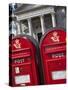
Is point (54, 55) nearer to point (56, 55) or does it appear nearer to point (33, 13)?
point (56, 55)

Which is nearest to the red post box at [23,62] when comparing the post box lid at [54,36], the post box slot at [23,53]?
the post box slot at [23,53]

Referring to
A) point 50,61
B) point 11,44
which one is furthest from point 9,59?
point 50,61

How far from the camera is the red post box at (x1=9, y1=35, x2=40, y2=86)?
2529 millimetres

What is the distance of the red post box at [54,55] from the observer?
2.56 m

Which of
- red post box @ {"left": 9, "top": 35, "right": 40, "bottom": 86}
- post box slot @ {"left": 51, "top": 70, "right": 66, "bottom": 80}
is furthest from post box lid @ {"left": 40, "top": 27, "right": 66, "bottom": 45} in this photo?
post box slot @ {"left": 51, "top": 70, "right": 66, "bottom": 80}

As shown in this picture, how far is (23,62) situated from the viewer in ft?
8.36

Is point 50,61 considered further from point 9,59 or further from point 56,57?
point 9,59

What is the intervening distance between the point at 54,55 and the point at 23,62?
0.92ft

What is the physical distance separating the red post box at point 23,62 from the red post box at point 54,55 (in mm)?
81

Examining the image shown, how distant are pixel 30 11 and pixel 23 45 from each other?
0.99 ft

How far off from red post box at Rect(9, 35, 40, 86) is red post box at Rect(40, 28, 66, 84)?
8cm

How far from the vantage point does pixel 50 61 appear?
101 inches

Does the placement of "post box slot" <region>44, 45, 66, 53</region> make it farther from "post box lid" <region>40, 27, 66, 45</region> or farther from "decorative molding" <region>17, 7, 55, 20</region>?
"decorative molding" <region>17, 7, 55, 20</region>

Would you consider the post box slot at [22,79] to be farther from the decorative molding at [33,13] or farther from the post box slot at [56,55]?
the decorative molding at [33,13]
